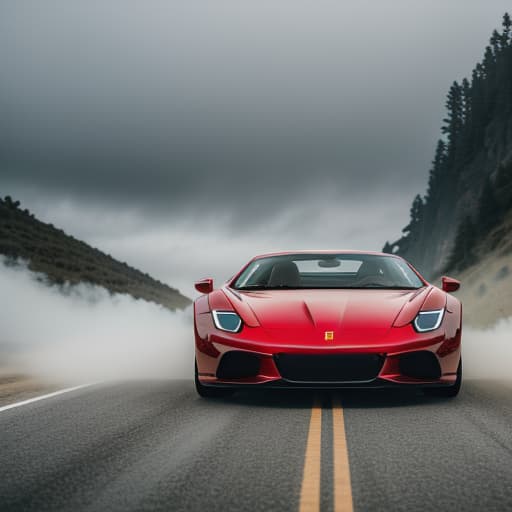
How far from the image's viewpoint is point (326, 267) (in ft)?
30.7

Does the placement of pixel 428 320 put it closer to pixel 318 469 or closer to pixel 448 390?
pixel 448 390

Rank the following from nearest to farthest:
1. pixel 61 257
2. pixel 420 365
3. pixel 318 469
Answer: pixel 318 469
pixel 420 365
pixel 61 257

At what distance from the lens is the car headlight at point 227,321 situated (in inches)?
283

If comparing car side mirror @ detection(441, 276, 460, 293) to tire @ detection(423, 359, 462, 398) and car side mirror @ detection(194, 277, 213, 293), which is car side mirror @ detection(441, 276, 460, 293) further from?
car side mirror @ detection(194, 277, 213, 293)

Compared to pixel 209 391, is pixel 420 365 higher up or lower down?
higher up

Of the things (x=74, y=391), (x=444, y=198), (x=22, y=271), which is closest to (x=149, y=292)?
(x=22, y=271)

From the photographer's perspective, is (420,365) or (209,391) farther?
(209,391)

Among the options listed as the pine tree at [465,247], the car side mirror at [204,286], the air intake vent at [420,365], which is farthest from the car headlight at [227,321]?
the pine tree at [465,247]

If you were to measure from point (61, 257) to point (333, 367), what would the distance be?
75585 mm

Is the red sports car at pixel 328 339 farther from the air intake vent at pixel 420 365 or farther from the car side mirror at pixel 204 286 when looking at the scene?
the car side mirror at pixel 204 286

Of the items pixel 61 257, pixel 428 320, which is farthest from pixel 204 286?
pixel 61 257

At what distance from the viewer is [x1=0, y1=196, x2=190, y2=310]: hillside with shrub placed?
70.6 metres

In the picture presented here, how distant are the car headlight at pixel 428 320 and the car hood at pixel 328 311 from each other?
0.61 feet

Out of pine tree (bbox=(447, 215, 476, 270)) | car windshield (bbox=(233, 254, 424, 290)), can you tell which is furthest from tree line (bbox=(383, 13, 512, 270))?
car windshield (bbox=(233, 254, 424, 290))
